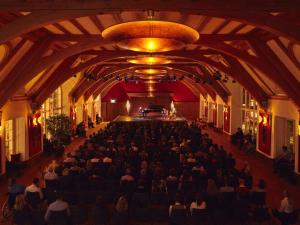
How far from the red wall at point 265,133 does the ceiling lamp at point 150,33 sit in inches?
478

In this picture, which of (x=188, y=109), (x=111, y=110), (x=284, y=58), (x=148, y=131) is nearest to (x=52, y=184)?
(x=284, y=58)

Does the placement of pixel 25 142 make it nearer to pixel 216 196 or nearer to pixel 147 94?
pixel 216 196

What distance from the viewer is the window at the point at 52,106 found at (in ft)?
72.0

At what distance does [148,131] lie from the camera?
23.3m

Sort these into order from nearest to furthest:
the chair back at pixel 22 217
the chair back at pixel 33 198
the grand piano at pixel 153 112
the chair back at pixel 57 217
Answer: the chair back at pixel 57 217, the chair back at pixel 22 217, the chair back at pixel 33 198, the grand piano at pixel 153 112

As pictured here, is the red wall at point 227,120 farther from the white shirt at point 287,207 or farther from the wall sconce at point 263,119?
the white shirt at point 287,207

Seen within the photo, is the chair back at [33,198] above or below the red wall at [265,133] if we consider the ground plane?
below

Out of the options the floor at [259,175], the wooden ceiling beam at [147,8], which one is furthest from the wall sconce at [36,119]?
the wooden ceiling beam at [147,8]

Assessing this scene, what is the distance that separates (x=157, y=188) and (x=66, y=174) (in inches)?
125

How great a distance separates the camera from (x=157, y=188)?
34.3ft

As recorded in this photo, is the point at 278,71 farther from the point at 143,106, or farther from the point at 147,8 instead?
the point at 143,106

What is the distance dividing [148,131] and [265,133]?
8069 millimetres

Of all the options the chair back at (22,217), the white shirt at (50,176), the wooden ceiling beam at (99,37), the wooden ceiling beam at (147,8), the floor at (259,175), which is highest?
the wooden ceiling beam at (99,37)

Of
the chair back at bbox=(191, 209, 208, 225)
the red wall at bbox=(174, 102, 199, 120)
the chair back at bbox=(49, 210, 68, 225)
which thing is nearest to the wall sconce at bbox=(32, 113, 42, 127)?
the chair back at bbox=(49, 210, 68, 225)
